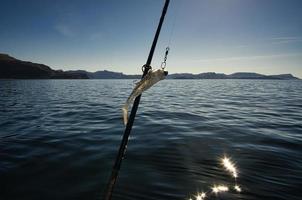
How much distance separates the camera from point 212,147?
7.94 m

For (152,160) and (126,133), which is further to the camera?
(152,160)

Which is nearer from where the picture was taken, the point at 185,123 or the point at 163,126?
the point at 163,126

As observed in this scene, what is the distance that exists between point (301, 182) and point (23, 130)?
1272cm

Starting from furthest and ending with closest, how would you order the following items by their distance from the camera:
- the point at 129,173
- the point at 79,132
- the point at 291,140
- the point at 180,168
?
the point at 79,132
the point at 291,140
the point at 180,168
the point at 129,173

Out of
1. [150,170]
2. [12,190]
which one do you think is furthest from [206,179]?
[12,190]

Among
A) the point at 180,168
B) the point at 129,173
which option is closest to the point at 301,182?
the point at 180,168

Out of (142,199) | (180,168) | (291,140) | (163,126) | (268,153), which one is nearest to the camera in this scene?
(142,199)

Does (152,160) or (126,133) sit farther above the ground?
(126,133)

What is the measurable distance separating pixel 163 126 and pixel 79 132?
4.86 metres

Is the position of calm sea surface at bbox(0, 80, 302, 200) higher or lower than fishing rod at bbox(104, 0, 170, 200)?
lower

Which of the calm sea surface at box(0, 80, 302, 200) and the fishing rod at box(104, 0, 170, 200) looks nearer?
the fishing rod at box(104, 0, 170, 200)

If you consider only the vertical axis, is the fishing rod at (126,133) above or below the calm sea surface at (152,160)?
above

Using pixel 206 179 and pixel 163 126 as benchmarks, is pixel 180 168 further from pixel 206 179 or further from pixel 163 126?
pixel 163 126

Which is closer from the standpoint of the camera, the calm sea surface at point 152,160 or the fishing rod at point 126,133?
the fishing rod at point 126,133
